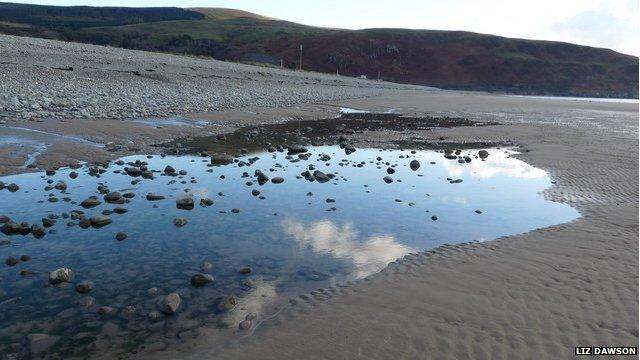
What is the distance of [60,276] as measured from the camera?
5.84m

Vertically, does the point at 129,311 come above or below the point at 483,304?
below

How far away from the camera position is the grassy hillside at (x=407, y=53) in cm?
10462

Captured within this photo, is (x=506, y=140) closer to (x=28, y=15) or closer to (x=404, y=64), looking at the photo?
(x=404, y=64)

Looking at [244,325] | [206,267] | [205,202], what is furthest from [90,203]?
[244,325]

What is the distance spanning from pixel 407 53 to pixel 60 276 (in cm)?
12009

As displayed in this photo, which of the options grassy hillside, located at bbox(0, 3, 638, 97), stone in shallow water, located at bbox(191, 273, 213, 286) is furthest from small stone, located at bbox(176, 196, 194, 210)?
grassy hillside, located at bbox(0, 3, 638, 97)

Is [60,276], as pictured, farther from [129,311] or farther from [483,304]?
[483,304]

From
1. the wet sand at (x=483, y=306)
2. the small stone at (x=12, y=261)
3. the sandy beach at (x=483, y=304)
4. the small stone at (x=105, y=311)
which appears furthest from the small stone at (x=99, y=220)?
the wet sand at (x=483, y=306)

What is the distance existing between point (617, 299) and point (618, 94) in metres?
116

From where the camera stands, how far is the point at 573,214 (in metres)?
10.0

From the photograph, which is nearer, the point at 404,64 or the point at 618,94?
the point at 618,94

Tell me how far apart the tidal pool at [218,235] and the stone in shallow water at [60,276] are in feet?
0.35

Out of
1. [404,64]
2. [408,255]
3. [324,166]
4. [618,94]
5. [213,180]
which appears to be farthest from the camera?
[404,64]

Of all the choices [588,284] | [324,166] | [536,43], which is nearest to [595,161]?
[324,166]
